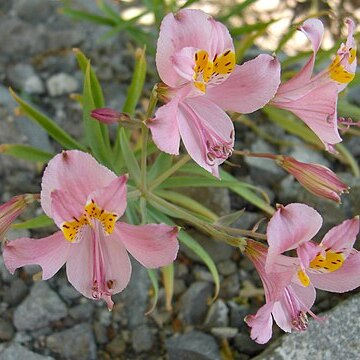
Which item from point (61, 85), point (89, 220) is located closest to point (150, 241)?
point (89, 220)

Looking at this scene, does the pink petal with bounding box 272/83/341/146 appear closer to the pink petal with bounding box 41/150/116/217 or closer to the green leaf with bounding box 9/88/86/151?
the pink petal with bounding box 41/150/116/217

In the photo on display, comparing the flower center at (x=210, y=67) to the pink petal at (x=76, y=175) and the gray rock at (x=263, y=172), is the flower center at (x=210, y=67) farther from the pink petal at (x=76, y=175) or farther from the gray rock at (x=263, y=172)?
the gray rock at (x=263, y=172)

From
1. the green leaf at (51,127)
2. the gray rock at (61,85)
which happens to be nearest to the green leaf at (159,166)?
the green leaf at (51,127)

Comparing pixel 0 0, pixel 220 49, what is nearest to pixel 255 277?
pixel 220 49

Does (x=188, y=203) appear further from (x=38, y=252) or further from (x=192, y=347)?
(x=38, y=252)

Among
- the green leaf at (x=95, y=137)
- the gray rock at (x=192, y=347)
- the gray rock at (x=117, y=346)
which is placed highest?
the green leaf at (x=95, y=137)

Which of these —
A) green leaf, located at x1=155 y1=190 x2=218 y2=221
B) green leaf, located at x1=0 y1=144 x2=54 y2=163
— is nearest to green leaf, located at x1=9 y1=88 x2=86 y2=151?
green leaf, located at x1=0 y1=144 x2=54 y2=163
